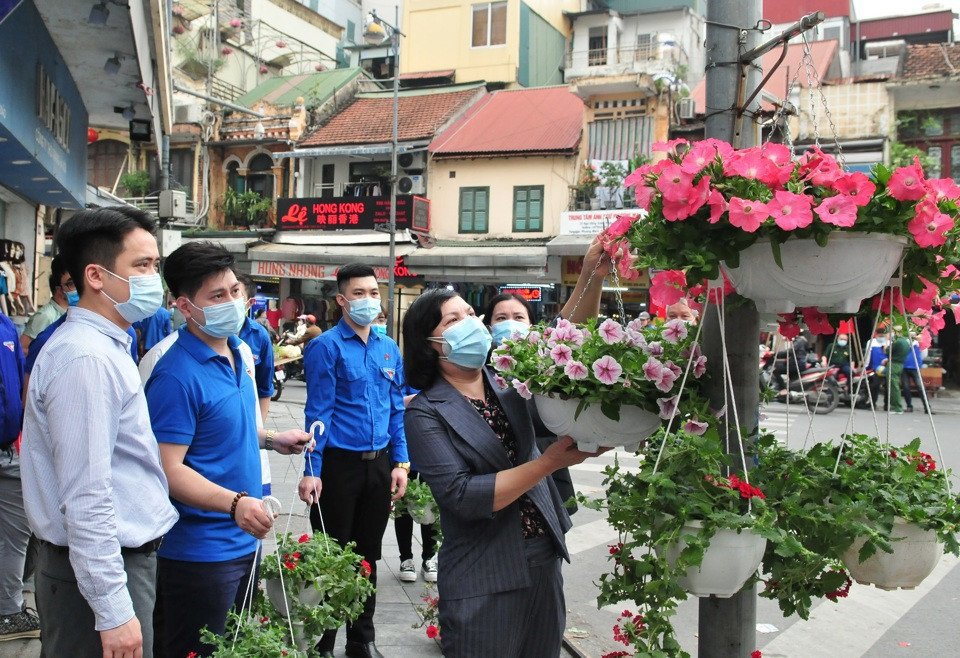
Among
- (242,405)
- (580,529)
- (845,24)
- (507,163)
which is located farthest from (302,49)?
(242,405)

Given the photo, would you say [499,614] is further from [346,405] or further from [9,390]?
[9,390]

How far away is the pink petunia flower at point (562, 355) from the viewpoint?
2240 mm

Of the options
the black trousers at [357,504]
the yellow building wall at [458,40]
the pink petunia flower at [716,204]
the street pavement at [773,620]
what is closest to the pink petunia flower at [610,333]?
the pink petunia flower at [716,204]

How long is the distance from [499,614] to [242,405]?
3.52ft

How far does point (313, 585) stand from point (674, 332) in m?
1.62

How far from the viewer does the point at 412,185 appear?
1000 inches

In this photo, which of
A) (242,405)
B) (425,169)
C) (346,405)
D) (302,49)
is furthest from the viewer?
(302,49)

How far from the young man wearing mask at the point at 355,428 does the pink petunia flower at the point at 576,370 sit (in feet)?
7.47

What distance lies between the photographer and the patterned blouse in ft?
8.85

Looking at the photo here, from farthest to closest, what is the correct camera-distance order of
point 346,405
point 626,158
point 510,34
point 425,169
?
point 510,34 → point 425,169 → point 626,158 → point 346,405

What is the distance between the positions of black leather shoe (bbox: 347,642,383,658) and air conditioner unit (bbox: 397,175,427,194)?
71.0 feet

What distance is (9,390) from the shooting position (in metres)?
4.13

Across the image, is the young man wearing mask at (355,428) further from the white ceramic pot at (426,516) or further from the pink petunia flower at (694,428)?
the pink petunia flower at (694,428)

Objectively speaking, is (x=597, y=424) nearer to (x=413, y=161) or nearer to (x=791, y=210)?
(x=791, y=210)
